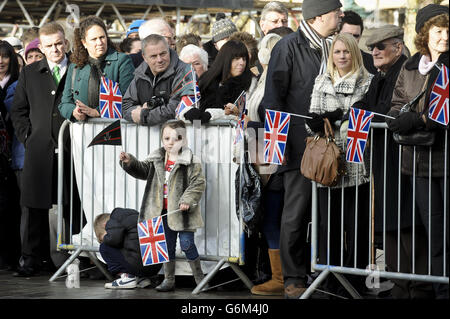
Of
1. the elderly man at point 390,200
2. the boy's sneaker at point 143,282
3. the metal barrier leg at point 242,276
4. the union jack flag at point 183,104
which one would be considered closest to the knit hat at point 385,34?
the elderly man at point 390,200

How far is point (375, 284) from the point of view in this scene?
26.4ft

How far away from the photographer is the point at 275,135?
8.22 metres

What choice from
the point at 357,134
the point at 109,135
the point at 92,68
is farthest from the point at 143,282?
the point at 357,134

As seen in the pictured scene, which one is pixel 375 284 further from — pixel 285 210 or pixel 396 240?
pixel 285 210

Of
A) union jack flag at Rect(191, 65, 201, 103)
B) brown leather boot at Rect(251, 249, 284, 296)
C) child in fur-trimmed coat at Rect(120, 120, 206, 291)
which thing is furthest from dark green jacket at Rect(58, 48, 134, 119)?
brown leather boot at Rect(251, 249, 284, 296)

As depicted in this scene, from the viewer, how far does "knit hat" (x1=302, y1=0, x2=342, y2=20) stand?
8508mm

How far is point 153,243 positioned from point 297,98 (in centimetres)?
174

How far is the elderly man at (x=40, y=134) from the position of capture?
10.3 meters

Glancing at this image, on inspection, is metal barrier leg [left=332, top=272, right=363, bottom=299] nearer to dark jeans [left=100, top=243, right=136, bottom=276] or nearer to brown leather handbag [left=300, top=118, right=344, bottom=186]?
brown leather handbag [left=300, top=118, right=344, bottom=186]

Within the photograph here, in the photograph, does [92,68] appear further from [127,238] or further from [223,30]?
[127,238]
